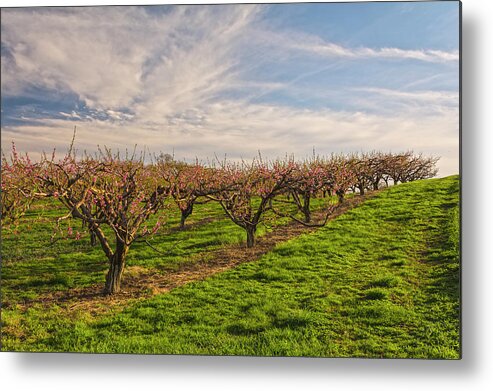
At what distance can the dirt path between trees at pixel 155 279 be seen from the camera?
193 inches

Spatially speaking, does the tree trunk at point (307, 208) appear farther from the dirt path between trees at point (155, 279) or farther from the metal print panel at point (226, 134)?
the metal print panel at point (226, 134)

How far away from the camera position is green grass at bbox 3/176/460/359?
408 cm

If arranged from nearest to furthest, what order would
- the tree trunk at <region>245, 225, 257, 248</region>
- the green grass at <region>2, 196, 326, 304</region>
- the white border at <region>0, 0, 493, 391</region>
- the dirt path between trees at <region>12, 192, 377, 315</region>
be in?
the white border at <region>0, 0, 493, 391</region>, the dirt path between trees at <region>12, 192, 377, 315</region>, the green grass at <region>2, 196, 326, 304</region>, the tree trunk at <region>245, 225, 257, 248</region>

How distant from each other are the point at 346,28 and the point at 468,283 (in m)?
3.33

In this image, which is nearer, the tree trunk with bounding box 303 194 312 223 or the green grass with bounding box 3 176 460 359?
the green grass with bounding box 3 176 460 359

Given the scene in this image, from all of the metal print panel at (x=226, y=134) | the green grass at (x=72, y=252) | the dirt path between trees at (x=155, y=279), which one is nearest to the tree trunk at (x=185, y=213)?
the green grass at (x=72, y=252)

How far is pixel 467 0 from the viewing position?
4223 millimetres

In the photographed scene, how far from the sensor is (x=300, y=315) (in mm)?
4359

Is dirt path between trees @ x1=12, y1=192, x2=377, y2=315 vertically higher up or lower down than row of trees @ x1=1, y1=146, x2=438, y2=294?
lower down

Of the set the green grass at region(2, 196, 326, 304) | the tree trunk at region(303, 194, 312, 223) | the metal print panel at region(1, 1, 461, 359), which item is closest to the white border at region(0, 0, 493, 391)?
the metal print panel at region(1, 1, 461, 359)

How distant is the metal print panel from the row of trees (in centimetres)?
5

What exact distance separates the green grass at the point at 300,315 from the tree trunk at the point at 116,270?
540mm

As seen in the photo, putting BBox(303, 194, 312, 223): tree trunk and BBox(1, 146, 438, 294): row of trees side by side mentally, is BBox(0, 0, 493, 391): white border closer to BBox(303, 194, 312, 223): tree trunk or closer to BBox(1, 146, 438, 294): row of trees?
BBox(1, 146, 438, 294): row of trees

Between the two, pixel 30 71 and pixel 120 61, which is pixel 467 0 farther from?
pixel 30 71
